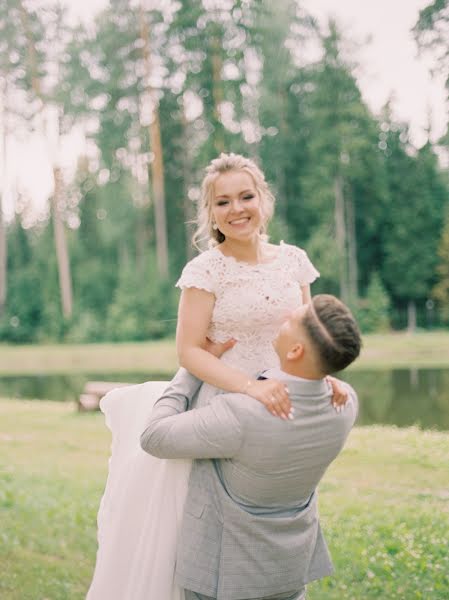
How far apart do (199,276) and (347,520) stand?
215cm

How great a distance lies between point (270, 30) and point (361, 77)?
291 centimetres

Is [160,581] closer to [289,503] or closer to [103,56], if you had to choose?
[289,503]

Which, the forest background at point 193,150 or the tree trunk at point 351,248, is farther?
the tree trunk at point 351,248

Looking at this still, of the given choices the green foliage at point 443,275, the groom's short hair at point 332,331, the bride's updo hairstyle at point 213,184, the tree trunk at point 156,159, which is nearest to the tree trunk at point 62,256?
the tree trunk at point 156,159

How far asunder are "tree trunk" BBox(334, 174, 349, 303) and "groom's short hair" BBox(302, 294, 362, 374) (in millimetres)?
14255

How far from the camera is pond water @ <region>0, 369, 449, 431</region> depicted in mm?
7027

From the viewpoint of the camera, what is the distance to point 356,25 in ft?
47.3

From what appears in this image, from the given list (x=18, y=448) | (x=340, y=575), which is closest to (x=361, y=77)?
(x=18, y=448)

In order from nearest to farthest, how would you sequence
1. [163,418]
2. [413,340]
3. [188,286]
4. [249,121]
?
[163,418], [188,286], [413,340], [249,121]

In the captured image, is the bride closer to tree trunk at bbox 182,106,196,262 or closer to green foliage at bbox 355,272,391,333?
green foliage at bbox 355,272,391,333

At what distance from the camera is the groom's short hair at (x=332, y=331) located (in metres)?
1.56

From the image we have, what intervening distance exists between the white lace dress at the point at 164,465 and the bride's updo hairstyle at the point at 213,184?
14cm

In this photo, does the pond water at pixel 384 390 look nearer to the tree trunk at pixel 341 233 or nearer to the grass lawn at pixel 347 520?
the grass lawn at pixel 347 520

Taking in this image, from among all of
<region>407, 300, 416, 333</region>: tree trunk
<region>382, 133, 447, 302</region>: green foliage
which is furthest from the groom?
<region>382, 133, 447, 302</region>: green foliage
